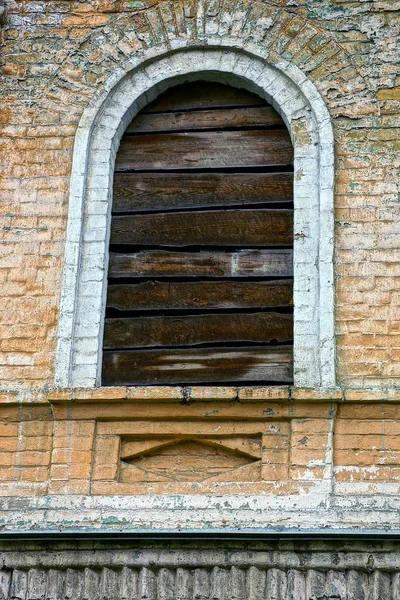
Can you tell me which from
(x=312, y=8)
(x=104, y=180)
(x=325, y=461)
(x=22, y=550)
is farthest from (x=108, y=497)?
(x=312, y=8)

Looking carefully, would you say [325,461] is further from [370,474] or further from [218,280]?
[218,280]

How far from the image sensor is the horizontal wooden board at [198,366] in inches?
329

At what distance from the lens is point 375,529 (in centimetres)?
760

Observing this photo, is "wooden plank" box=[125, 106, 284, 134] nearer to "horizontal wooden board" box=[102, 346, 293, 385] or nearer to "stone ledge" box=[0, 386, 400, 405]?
"horizontal wooden board" box=[102, 346, 293, 385]

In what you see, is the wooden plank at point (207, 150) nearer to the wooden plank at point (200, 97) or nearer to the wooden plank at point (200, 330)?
the wooden plank at point (200, 97)

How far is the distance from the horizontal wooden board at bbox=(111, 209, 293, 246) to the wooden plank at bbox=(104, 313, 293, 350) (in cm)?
48

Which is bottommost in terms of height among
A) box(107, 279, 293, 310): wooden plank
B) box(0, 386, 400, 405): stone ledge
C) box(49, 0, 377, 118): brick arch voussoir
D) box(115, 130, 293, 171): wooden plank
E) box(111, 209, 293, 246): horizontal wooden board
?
box(0, 386, 400, 405): stone ledge

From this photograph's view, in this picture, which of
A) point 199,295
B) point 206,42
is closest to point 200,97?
point 206,42

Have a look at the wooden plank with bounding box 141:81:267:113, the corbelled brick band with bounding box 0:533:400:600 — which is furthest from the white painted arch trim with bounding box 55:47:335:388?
the corbelled brick band with bounding box 0:533:400:600

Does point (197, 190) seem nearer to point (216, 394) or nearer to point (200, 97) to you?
point (200, 97)

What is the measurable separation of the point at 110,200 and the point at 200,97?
928 millimetres

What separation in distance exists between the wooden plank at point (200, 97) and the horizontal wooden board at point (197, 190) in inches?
19.5

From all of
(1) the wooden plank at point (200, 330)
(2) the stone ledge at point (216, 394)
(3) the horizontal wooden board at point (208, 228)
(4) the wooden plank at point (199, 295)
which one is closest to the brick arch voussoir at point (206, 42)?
(3) the horizontal wooden board at point (208, 228)

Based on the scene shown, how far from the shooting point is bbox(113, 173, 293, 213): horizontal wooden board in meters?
8.84
